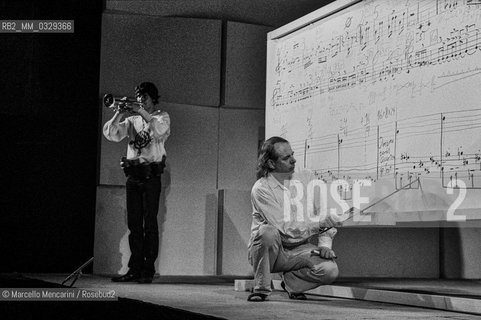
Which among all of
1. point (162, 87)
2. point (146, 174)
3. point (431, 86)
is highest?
point (162, 87)

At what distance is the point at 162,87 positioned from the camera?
577 cm

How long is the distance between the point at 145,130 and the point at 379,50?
5.84ft

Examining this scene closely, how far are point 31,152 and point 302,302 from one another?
278 cm

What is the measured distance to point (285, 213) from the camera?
355 cm

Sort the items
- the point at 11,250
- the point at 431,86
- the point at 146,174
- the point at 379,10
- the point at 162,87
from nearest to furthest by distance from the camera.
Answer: the point at 431,86 < the point at 379,10 < the point at 146,174 < the point at 11,250 < the point at 162,87

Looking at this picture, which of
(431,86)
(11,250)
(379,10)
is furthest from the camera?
(11,250)

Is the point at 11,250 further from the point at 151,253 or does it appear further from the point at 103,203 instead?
the point at 151,253

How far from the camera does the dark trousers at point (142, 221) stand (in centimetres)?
477

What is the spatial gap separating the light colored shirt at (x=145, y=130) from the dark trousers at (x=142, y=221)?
15 cm

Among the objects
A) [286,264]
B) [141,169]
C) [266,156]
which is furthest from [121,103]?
[286,264]

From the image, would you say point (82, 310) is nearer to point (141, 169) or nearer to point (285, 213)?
point (285, 213)

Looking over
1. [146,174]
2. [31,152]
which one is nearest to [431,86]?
[146,174]

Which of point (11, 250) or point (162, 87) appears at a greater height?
point (162, 87)

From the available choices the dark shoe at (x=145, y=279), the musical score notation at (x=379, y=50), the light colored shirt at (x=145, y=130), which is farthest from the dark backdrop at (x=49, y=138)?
the musical score notation at (x=379, y=50)
